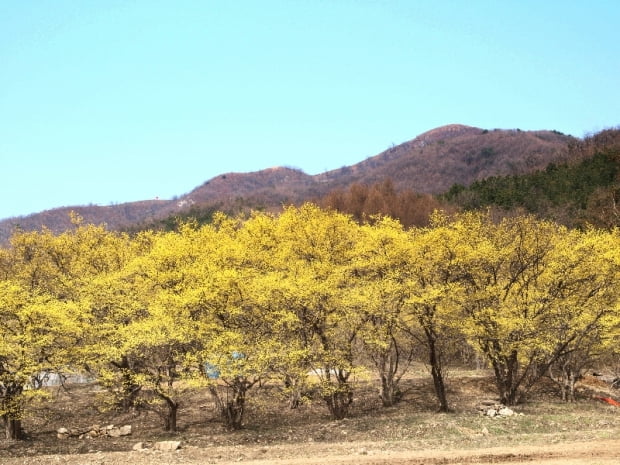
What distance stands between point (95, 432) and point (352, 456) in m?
13.7

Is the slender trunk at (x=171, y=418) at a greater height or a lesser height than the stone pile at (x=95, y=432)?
greater

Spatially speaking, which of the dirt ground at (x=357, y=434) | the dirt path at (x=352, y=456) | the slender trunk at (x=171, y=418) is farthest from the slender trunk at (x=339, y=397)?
the slender trunk at (x=171, y=418)

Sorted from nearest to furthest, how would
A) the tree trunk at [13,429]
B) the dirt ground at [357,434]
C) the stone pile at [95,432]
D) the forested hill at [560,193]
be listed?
the dirt ground at [357,434] < the tree trunk at [13,429] < the stone pile at [95,432] < the forested hill at [560,193]

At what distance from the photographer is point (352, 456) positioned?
17859 mm

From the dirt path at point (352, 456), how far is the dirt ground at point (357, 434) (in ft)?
0.11

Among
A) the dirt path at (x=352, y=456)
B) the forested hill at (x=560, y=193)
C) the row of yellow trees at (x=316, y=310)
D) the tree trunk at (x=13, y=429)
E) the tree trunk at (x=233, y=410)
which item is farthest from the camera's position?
the forested hill at (x=560, y=193)

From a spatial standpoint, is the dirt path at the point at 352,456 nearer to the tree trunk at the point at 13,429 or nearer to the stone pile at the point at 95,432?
the stone pile at the point at 95,432

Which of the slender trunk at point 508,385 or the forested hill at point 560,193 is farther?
the forested hill at point 560,193

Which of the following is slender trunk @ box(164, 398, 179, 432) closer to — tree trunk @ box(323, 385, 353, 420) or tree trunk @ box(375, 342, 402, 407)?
tree trunk @ box(323, 385, 353, 420)

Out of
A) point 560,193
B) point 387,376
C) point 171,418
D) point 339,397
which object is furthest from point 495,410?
point 560,193

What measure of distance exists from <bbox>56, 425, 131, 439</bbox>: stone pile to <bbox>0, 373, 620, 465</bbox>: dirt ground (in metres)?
0.39

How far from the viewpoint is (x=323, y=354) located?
23922mm

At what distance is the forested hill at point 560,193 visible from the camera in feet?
213

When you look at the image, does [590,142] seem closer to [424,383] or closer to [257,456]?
[424,383]
